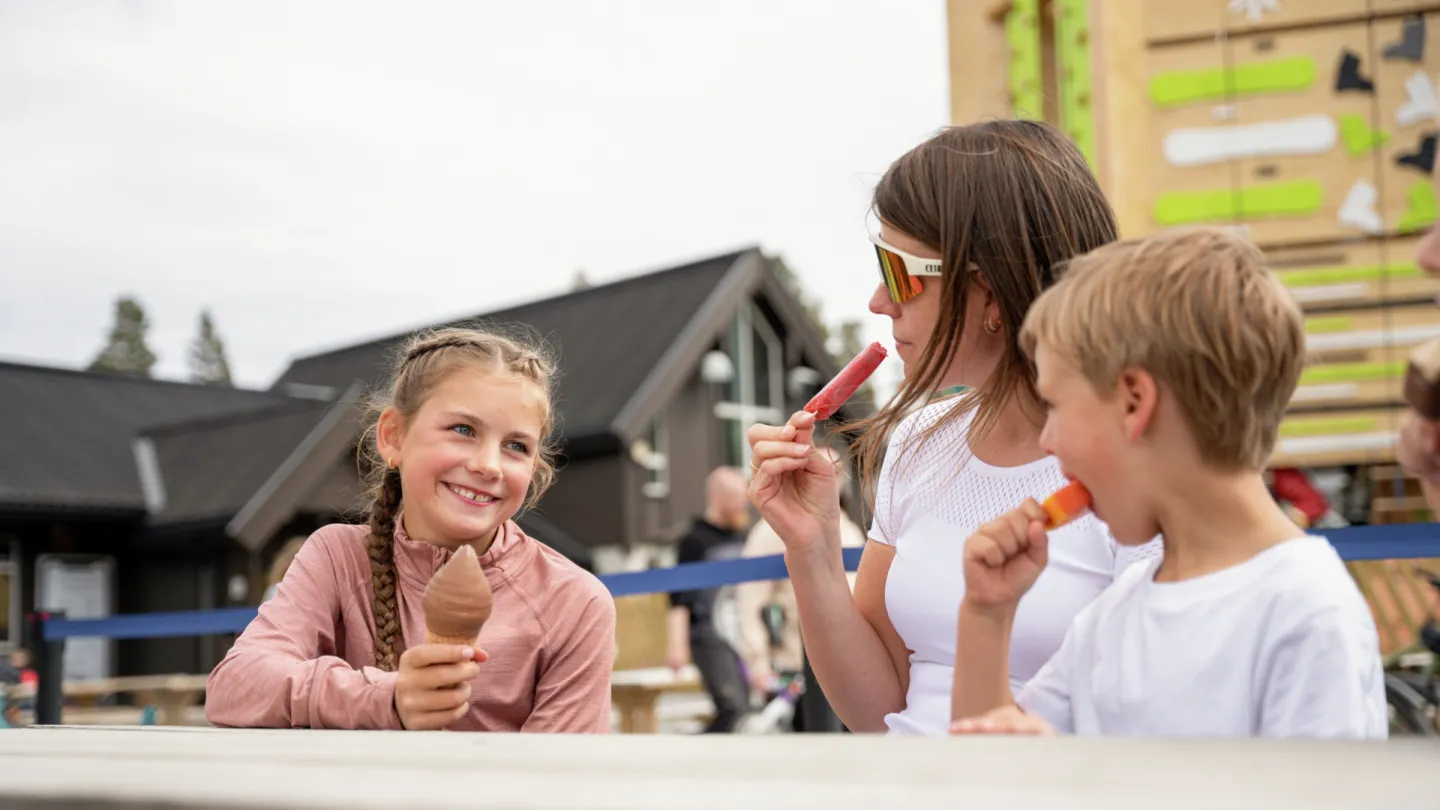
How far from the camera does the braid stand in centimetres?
209

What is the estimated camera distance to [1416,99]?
493 centimetres

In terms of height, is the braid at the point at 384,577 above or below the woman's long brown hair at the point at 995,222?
below

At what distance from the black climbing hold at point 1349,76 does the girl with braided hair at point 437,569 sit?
3.91 m

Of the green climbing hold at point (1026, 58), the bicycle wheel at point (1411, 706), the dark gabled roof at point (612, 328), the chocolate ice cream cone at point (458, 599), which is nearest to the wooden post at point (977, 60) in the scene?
the green climbing hold at point (1026, 58)

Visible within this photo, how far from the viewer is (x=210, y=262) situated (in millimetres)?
39312

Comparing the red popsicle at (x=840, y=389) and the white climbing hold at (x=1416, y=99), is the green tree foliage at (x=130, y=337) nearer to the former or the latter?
the white climbing hold at (x=1416, y=99)

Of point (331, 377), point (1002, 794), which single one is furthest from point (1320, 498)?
point (331, 377)

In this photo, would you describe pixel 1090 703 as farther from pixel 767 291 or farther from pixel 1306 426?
pixel 767 291

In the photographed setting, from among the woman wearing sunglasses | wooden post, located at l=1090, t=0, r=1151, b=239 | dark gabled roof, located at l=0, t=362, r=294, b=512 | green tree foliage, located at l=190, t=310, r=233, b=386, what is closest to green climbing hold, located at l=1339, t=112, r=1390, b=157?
wooden post, located at l=1090, t=0, r=1151, b=239

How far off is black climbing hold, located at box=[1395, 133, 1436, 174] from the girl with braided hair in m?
3.87

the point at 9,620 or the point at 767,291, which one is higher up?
the point at 767,291

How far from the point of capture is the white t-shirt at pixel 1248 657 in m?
1.25

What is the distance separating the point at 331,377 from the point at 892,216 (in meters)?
23.2

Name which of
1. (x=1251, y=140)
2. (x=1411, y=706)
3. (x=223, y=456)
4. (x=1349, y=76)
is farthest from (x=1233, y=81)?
(x=223, y=456)
